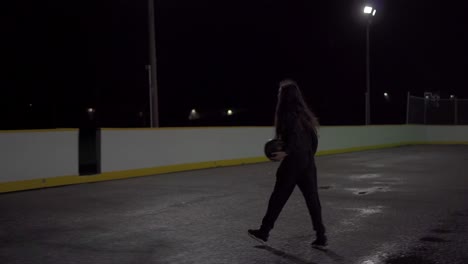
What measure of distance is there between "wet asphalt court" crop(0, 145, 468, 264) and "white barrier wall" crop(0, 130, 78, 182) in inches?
25.8

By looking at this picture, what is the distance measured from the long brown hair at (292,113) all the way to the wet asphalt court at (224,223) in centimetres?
129

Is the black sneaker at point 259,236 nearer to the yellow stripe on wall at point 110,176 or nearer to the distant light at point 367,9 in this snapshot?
the yellow stripe on wall at point 110,176

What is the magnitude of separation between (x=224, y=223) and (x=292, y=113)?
7.52ft

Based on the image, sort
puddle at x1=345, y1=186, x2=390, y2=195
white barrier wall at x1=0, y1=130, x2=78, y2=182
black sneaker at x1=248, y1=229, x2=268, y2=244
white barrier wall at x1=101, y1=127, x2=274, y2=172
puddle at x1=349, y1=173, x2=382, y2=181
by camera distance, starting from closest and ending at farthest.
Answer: black sneaker at x1=248, y1=229, x2=268, y2=244 → puddle at x1=345, y1=186, x2=390, y2=195 → white barrier wall at x1=0, y1=130, x2=78, y2=182 → puddle at x1=349, y1=173, x2=382, y2=181 → white barrier wall at x1=101, y1=127, x2=274, y2=172

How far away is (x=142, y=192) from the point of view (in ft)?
35.9

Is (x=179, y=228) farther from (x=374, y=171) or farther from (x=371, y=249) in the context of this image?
(x=374, y=171)

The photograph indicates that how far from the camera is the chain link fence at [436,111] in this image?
32.7 metres

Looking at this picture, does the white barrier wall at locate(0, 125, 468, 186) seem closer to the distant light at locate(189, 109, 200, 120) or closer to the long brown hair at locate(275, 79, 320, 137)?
the long brown hair at locate(275, 79, 320, 137)

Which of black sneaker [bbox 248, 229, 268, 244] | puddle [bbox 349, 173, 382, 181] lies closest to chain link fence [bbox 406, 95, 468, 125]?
puddle [bbox 349, 173, 382, 181]

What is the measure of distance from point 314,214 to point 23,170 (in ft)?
26.2

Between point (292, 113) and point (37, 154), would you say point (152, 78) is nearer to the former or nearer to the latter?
point (37, 154)

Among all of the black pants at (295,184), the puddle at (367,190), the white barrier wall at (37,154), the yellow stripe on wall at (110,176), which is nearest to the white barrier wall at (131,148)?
the white barrier wall at (37,154)

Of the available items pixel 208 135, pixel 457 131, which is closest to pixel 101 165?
pixel 208 135

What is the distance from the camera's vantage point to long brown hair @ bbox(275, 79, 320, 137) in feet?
18.9
